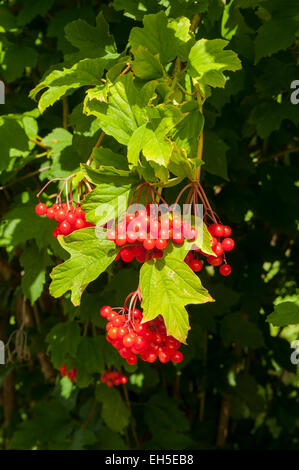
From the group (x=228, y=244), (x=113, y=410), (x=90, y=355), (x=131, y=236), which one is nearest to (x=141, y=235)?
(x=131, y=236)

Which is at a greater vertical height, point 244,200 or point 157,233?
point 157,233

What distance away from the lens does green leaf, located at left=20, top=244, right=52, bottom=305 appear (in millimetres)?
1439

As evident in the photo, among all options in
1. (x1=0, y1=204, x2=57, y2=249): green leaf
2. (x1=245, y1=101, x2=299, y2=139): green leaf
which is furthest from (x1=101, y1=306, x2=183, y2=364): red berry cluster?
(x1=245, y1=101, x2=299, y2=139): green leaf

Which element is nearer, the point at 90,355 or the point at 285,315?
the point at 285,315

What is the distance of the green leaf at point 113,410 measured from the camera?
1718 mm

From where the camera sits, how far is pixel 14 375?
230 cm

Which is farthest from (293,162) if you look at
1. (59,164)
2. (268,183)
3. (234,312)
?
(59,164)

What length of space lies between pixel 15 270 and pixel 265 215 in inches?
37.5

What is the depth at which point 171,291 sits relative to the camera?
2.86 feet

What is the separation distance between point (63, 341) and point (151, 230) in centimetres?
89

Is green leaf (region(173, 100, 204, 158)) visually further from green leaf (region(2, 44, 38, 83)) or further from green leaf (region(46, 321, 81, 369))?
green leaf (region(46, 321, 81, 369))

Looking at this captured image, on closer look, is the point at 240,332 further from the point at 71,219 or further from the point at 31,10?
the point at 31,10

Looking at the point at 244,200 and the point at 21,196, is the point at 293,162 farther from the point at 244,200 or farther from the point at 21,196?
the point at 21,196

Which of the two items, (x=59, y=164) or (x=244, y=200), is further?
(x=244, y=200)
